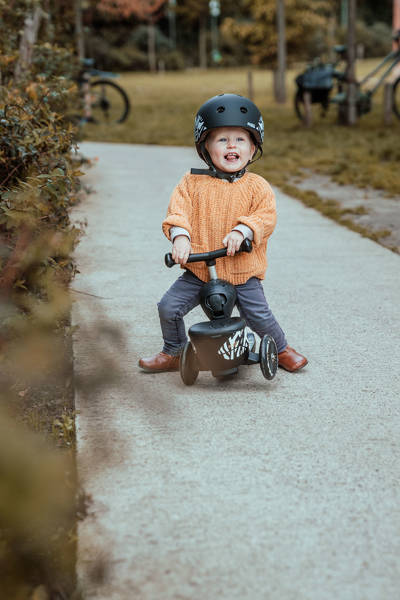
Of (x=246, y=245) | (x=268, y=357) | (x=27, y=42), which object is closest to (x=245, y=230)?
(x=246, y=245)

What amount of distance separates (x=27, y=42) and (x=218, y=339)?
15.0ft

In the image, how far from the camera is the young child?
292 cm

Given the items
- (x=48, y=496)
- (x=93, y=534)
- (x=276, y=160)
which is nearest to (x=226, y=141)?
(x=93, y=534)

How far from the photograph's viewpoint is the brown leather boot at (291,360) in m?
3.11

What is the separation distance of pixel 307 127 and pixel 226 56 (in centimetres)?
4984

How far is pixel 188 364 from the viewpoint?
9.55 feet

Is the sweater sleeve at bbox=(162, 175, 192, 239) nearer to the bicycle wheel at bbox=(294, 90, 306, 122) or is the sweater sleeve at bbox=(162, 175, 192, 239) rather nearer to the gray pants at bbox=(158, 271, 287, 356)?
the gray pants at bbox=(158, 271, 287, 356)

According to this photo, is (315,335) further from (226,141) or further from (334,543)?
(334,543)

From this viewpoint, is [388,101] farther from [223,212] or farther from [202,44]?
[202,44]

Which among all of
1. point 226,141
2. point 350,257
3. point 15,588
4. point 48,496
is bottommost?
point 350,257

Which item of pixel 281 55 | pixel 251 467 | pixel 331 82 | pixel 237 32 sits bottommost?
pixel 251 467

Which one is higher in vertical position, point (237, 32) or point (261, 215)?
point (237, 32)

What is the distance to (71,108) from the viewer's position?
6875mm

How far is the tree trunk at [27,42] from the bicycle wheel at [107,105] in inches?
178
